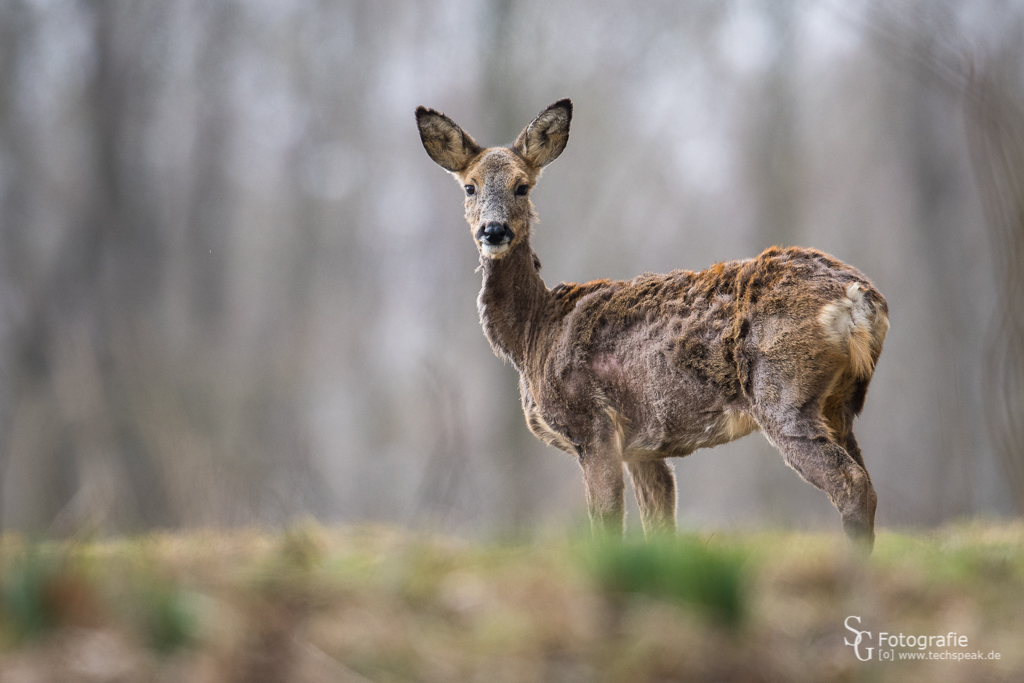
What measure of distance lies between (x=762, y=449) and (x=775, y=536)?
→ 12.9m

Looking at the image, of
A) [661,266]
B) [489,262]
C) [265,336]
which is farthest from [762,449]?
[489,262]

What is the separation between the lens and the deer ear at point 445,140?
6098 millimetres

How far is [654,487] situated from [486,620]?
3.44m

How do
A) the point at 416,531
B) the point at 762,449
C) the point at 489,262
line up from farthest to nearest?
the point at 762,449, the point at 489,262, the point at 416,531

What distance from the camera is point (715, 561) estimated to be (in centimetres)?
237

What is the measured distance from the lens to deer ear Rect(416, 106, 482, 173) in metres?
6.10

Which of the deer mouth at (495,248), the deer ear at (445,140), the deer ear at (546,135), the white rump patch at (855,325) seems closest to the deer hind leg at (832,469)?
the white rump patch at (855,325)

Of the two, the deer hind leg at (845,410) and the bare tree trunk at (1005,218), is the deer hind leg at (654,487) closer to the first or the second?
the deer hind leg at (845,410)

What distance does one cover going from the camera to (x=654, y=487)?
18.8ft

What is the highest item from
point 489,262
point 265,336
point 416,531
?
point 265,336

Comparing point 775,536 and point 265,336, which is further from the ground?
point 265,336

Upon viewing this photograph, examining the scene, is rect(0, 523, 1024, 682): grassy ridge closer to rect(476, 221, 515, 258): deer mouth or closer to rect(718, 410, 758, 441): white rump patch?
rect(718, 410, 758, 441): white rump patch

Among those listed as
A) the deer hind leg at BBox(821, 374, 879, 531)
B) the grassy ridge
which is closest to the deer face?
the deer hind leg at BBox(821, 374, 879, 531)

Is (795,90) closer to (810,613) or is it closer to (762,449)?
(762,449)
